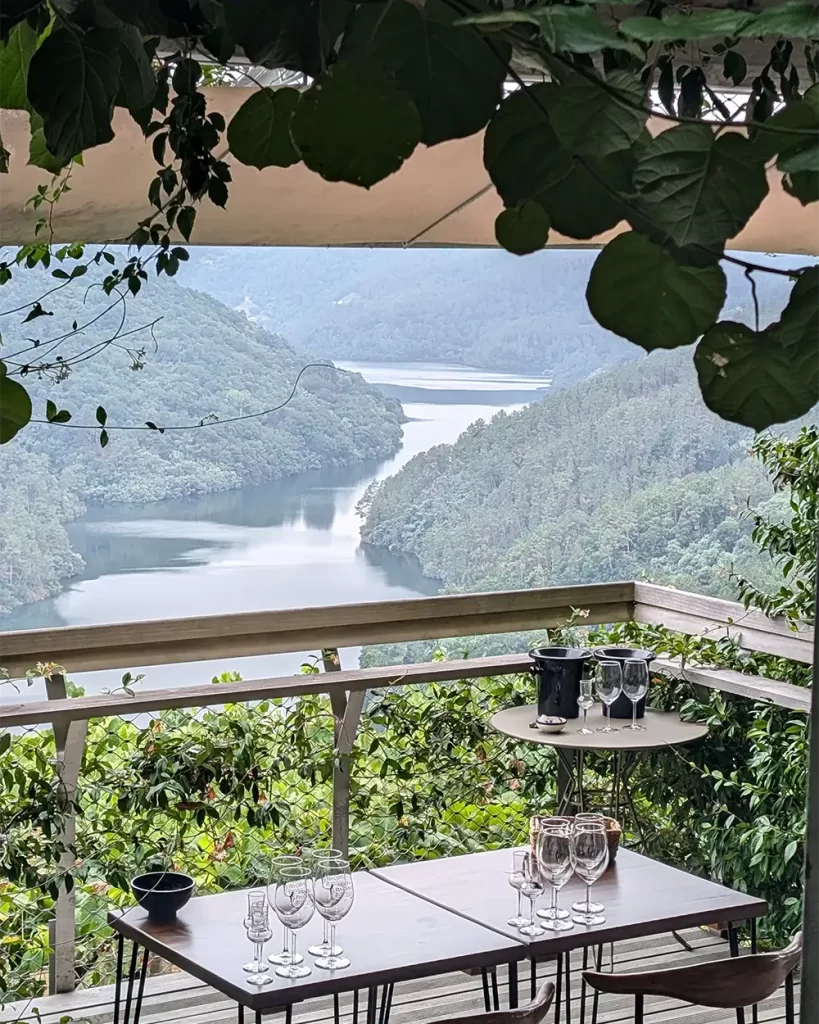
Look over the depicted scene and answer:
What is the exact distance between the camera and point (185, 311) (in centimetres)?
612

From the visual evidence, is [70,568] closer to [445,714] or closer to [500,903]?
[445,714]

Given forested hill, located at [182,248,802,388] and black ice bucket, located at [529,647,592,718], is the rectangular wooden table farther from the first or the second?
forested hill, located at [182,248,802,388]

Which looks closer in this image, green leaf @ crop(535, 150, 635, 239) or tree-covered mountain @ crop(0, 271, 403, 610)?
green leaf @ crop(535, 150, 635, 239)

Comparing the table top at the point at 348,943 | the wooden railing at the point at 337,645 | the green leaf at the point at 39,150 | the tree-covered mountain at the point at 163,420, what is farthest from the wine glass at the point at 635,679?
Answer: the green leaf at the point at 39,150

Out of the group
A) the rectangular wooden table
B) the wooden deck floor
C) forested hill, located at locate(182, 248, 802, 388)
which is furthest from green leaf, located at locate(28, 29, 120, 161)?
forested hill, located at locate(182, 248, 802, 388)

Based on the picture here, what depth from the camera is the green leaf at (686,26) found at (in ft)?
0.78

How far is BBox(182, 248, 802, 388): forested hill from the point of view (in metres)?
6.32

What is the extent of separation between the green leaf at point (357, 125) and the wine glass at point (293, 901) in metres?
2.42

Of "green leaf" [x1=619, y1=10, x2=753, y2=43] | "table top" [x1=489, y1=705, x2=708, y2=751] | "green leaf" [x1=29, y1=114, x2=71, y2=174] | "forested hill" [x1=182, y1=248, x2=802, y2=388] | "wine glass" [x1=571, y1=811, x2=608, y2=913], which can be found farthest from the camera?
"forested hill" [x1=182, y1=248, x2=802, y2=388]

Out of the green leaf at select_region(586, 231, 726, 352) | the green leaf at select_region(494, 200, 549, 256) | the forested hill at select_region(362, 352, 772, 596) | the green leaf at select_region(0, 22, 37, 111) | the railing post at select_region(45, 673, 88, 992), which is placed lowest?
the railing post at select_region(45, 673, 88, 992)

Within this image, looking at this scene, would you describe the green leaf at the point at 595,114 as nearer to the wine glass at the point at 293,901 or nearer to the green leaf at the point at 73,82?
the green leaf at the point at 73,82

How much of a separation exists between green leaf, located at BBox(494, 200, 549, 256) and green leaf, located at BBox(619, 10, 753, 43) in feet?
0.23

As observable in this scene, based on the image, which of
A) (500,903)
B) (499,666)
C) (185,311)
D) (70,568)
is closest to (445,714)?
(499,666)

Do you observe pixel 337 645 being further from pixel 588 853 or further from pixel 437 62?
pixel 437 62
